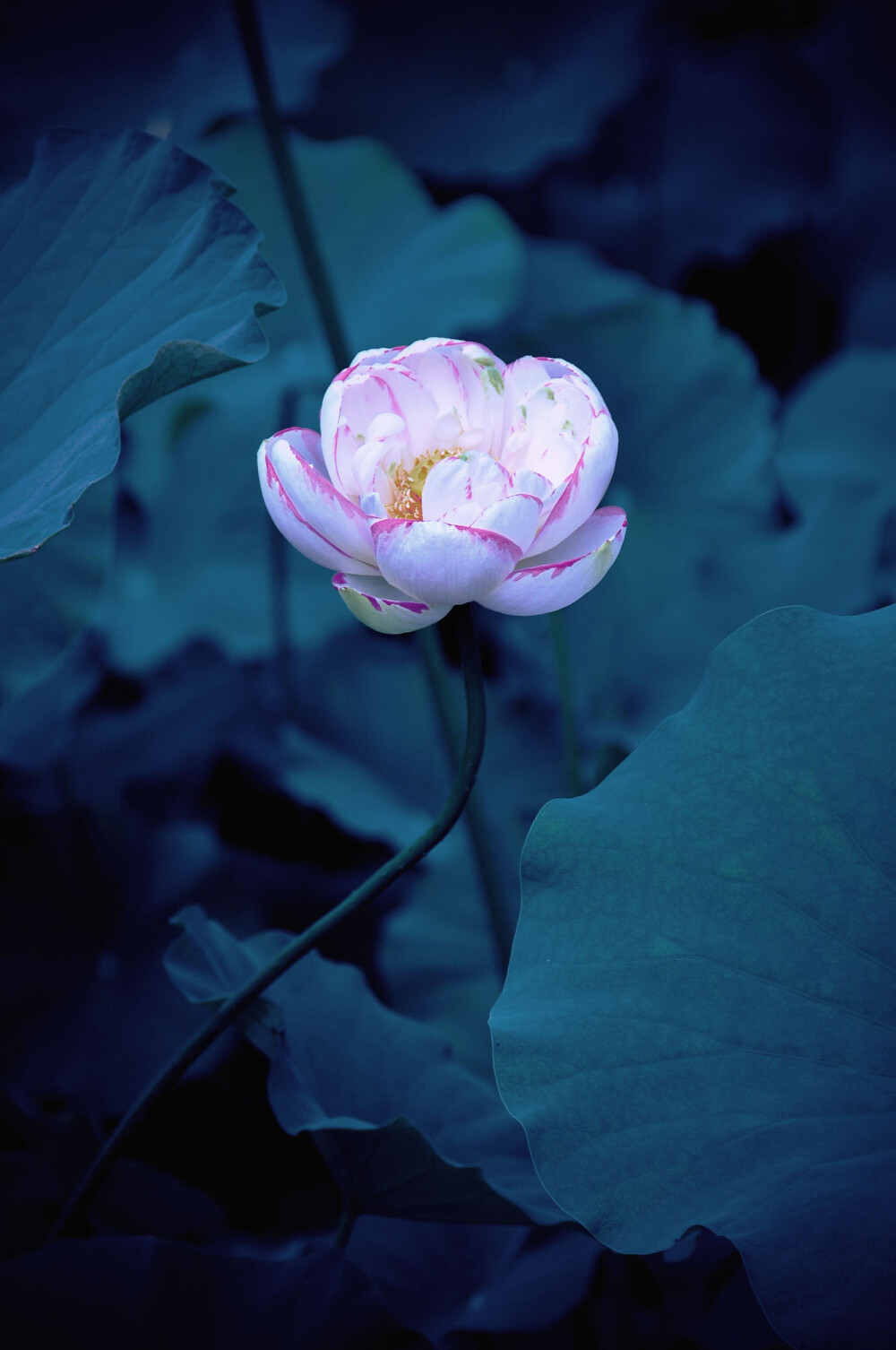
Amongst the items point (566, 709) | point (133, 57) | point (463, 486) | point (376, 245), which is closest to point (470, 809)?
point (566, 709)

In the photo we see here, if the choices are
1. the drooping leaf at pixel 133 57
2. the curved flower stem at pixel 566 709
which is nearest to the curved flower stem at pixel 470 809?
the curved flower stem at pixel 566 709

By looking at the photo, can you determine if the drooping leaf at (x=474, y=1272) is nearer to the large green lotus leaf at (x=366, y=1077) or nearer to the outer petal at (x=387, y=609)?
the large green lotus leaf at (x=366, y=1077)

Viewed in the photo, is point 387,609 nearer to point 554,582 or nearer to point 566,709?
point 554,582

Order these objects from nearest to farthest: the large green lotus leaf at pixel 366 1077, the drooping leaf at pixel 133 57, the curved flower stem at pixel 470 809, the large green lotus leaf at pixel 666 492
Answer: the large green lotus leaf at pixel 366 1077
the curved flower stem at pixel 470 809
the large green lotus leaf at pixel 666 492
the drooping leaf at pixel 133 57

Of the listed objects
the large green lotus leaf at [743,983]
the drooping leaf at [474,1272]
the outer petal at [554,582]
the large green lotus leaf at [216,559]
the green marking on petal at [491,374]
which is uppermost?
the green marking on petal at [491,374]

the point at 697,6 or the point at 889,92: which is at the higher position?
the point at 697,6

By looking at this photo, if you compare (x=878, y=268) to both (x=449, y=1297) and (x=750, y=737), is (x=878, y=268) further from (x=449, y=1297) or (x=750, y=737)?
(x=449, y=1297)

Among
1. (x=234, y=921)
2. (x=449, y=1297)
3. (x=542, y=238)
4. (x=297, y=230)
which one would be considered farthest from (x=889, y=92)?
(x=449, y=1297)
